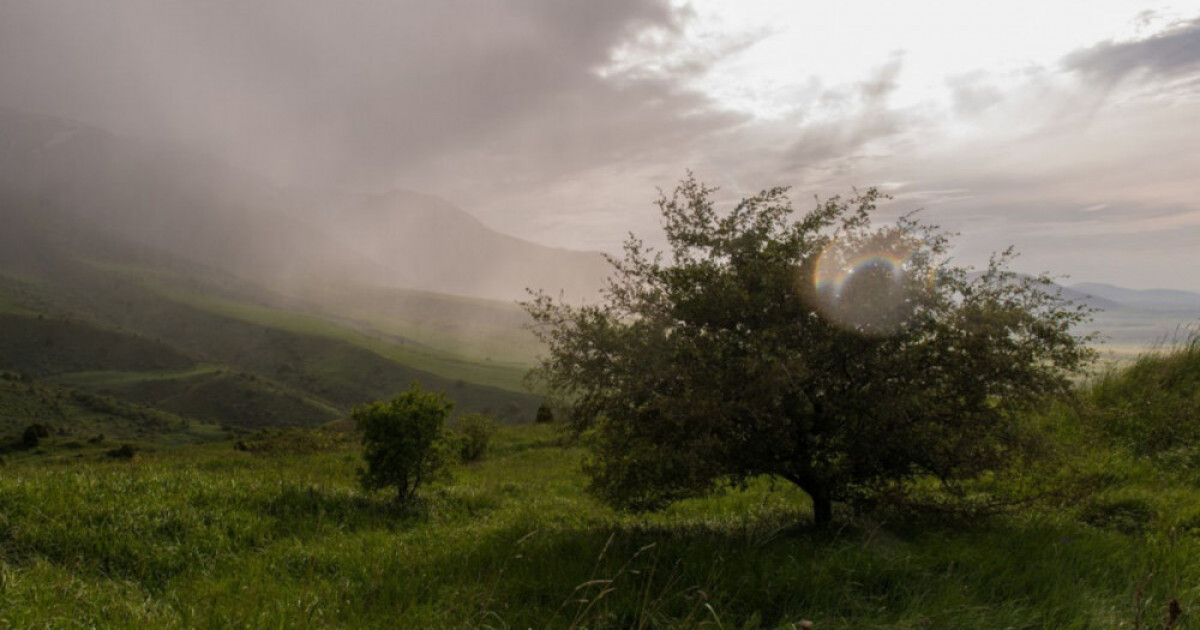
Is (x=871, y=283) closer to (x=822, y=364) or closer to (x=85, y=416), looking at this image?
(x=822, y=364)

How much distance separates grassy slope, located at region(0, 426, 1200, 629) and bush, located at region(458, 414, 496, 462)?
1365 centimetres

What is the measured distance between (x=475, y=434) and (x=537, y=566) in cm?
1861

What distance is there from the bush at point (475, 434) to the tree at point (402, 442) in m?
11.8

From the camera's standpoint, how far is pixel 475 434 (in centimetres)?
2527

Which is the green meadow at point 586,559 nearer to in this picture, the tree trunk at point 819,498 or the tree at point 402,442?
the tree trunk at point 819,498

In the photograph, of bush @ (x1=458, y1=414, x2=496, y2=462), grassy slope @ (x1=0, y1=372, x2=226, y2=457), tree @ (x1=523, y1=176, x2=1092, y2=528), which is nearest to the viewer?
tree @ (x1=523, y1=176, x2=1092, y2=528)

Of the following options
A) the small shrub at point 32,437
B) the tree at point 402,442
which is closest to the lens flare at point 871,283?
the tree at point 402,442

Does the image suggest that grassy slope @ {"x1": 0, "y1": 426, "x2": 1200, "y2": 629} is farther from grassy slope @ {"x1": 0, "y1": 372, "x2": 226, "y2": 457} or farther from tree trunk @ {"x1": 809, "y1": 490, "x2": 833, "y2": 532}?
grassy slope @ {"x1": 0, "y1": 372, "x2": 226, "y2": 457}

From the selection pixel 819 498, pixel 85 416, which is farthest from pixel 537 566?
pixel 85 416

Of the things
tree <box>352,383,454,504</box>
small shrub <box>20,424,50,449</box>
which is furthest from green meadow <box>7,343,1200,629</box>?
small shrub <box>20,424,50,449</box>

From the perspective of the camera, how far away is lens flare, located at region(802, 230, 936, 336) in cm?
836

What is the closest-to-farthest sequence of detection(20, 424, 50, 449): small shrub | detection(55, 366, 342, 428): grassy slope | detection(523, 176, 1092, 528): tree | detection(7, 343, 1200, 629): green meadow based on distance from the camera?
detection(7, 343, 1200, 629): green meadow, detection(523, 176, 1092, 528): tree, detection(20, 424, 50, 449): small shrub, detection(55, 366, 342, 428): grassy slope

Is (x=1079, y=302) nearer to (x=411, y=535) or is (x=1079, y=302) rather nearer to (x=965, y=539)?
(x=965, y=539)

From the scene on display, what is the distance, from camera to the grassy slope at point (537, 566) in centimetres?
556
